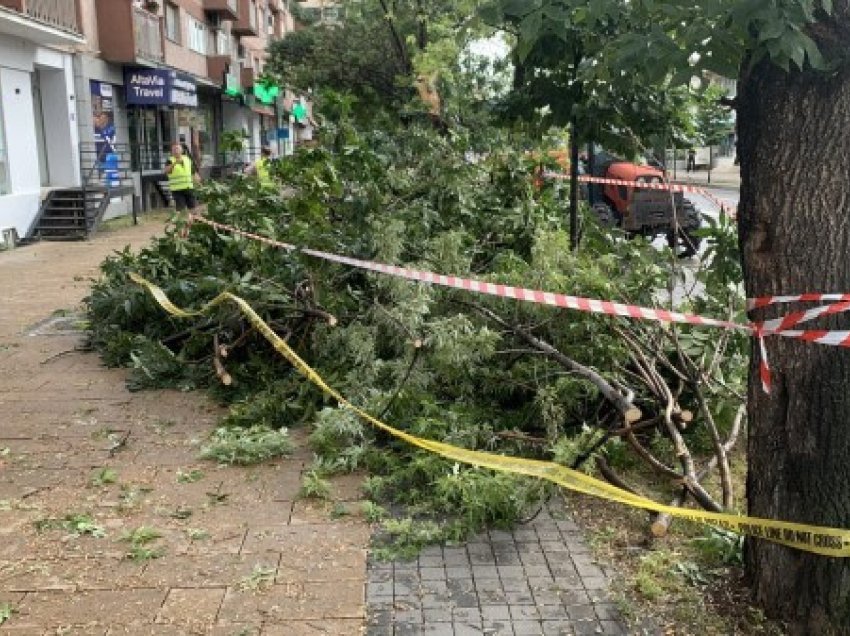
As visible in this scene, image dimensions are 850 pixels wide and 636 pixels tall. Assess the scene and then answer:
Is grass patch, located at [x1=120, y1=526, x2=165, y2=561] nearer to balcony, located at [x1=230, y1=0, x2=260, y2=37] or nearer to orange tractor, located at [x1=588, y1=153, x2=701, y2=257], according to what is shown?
orange tractor, located at [x1=588, y1=153, x2=701, y2=257]

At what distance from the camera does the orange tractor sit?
46.3 feet

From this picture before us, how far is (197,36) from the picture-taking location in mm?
34156

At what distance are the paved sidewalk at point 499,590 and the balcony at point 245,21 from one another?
41.1m

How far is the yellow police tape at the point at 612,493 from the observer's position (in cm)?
303

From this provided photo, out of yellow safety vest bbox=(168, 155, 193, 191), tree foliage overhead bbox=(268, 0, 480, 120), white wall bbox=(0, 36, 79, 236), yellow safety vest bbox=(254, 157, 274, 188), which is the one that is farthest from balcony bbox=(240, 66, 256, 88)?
yellow safety vest bbox=(254, 157, 274, 188)

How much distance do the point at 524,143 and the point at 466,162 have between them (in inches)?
45.1

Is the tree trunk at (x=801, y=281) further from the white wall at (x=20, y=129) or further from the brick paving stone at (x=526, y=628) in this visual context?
the white wall at (x=20, y=129)

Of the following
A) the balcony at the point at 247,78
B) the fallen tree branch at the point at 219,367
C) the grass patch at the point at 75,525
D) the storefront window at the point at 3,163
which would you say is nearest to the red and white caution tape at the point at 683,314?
the fallen tree branch at the point at 219,367

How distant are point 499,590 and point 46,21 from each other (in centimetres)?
1773

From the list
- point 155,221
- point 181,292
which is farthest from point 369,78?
point 181,292

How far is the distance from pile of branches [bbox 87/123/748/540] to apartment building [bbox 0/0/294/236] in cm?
306

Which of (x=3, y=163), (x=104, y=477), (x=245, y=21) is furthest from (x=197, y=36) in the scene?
(x=104, y=477)

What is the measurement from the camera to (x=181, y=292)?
7.22 m

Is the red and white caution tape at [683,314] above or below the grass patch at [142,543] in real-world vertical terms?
above
